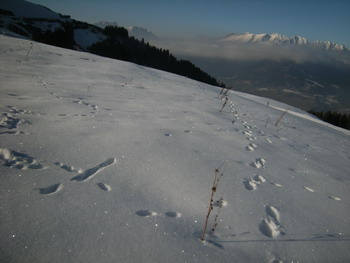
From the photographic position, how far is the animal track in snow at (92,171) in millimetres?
2558

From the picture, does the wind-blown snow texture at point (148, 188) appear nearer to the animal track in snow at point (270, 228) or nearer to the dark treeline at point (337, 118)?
the animal track in snow at point (270, 228)

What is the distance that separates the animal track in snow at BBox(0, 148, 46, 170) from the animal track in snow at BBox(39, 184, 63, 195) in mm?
420

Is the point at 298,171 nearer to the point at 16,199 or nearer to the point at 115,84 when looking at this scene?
the point at 16,199

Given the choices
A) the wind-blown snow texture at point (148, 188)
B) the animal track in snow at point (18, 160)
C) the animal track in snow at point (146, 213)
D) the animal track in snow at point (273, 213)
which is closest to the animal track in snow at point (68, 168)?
the wind-blown snow texture at point (148, 188)

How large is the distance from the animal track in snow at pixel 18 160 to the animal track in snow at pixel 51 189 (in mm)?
420

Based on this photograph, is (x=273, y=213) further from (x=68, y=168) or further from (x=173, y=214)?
(x=68, y=168)

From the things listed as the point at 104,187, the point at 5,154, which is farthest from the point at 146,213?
the point at 5,154

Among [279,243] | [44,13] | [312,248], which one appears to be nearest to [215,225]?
[279,243]

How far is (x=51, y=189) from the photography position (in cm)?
230

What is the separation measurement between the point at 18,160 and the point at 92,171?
0.91 meters

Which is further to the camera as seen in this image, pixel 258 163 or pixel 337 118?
pixel 337 118

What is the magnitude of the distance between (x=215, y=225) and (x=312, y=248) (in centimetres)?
106

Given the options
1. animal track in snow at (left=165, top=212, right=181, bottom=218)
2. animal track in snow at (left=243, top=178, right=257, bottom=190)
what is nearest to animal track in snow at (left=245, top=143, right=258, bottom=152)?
animal track in snow at (left=243, top=178, right=257, bottom=190)

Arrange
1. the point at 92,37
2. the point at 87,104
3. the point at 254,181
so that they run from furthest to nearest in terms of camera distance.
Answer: the point at 92,37
the point at 87,104
the point at 254,181
